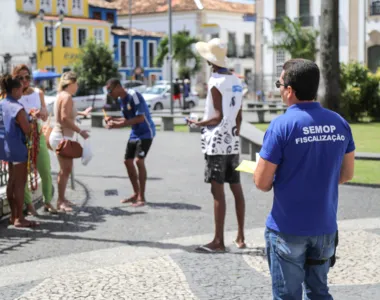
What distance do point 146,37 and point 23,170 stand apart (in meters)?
66.7

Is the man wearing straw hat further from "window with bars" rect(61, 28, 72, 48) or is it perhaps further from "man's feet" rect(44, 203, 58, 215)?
"window with bars" rect(61, 28, 72, 48)

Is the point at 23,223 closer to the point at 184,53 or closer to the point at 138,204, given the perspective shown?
the point at 138,204

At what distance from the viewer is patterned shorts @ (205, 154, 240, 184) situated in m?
7.30

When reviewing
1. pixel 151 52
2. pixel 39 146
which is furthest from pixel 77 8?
pixel 39 146

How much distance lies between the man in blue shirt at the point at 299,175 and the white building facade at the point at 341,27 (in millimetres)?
45645

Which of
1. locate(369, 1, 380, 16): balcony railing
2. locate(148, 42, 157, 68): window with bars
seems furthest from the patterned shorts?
locate(148, 42, 157, 68): window with bars

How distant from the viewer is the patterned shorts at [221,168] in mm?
7305

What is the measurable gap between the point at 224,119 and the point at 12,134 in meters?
2.35

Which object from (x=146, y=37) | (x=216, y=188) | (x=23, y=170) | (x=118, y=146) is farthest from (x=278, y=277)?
(x=146, y=37)

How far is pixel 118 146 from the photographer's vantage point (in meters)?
19.2

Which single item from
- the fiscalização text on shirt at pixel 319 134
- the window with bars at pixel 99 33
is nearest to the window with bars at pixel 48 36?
the window with bars at pixel 99 33

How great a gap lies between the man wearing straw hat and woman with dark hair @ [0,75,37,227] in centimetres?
204

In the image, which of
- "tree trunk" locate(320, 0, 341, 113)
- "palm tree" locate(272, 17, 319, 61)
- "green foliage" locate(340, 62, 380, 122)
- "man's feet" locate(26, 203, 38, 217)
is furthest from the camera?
"palm tree" locate(272, 17, 319, 61)

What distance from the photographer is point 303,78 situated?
3973 mm
